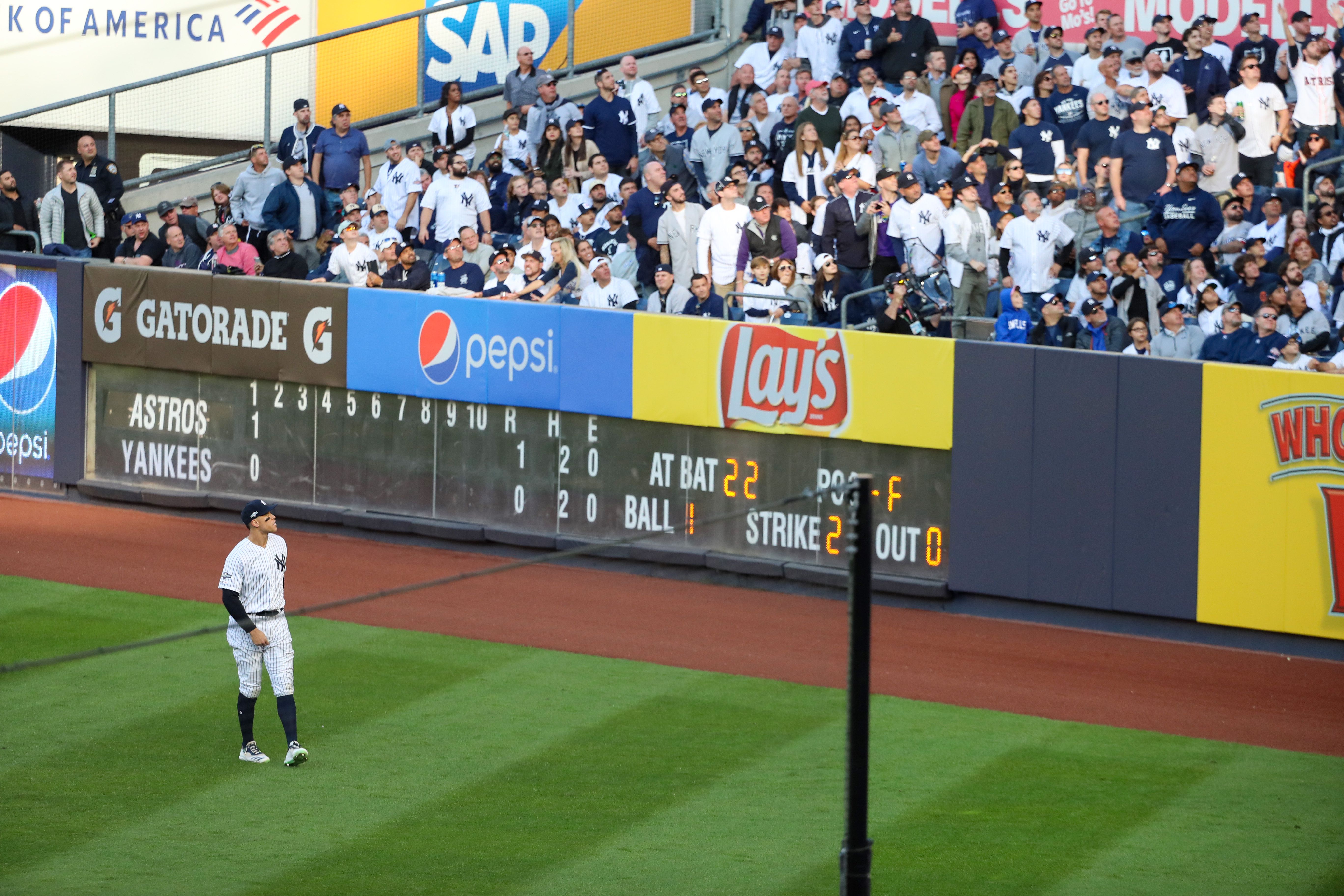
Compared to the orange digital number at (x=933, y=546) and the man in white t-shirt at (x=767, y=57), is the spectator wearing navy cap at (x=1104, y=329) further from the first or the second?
the man in white t-shirt at (x=767, y=57)

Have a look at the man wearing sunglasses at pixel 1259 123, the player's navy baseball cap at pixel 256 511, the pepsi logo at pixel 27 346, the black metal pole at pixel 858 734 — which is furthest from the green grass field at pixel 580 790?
the man wearing sunglasses at pixel 1259 123

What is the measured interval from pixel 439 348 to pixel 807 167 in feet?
16.5

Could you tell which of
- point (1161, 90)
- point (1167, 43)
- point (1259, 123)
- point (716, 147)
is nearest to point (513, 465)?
point (716, 147)

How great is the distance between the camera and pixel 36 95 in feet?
87.2

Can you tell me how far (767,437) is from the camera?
641 inches

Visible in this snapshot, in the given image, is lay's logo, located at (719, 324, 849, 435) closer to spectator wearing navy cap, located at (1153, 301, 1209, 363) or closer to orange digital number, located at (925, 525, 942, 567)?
orange digital number, located at (925, 525, 942, 567)

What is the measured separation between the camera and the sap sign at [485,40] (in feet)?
83.8

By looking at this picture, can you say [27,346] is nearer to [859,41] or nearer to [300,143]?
[300,143]

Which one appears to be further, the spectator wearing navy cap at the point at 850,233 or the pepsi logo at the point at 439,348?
the spectator wearing navy cap at the point at 850,233

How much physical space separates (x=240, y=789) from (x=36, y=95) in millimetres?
18522

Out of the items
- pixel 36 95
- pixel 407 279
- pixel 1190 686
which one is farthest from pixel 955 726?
pixel 36 95

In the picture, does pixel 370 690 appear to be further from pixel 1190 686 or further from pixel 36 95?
pixel 36 95

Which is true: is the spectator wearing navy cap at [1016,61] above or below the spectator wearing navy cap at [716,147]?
above

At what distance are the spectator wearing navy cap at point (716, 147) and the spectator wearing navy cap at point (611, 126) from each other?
1313 millimetres
